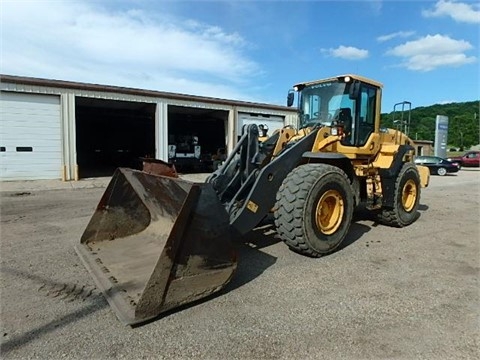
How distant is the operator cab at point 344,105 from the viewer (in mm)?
5891

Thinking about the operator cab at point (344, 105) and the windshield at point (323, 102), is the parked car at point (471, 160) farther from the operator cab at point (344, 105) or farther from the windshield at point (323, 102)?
the windshield at point (323, 102)

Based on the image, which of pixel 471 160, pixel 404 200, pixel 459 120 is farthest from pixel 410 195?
pixel 459 120

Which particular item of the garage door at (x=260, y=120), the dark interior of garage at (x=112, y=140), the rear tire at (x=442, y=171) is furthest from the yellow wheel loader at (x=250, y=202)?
the dark interior of garage at (x=112, y=140)

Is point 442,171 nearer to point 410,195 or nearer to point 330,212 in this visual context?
point 410,195

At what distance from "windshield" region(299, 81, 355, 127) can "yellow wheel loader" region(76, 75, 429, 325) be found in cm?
2

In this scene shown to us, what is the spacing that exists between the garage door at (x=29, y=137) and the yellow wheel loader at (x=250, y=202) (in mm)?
10646

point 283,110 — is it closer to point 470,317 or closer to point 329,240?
point 329,240

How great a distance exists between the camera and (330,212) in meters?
5.01

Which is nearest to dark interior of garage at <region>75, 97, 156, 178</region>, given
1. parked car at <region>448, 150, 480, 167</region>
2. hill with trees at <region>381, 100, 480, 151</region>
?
parked car at <region>448, 150, 480, 167</region>

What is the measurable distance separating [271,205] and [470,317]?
7.69 ft

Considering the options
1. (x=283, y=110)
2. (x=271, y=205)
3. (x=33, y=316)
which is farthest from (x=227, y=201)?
(x=283, y=110)

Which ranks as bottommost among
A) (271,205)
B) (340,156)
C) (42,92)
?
(271,205)

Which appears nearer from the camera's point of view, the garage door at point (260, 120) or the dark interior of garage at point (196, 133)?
the garage door at point (260, 120)

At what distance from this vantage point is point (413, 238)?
5.98 meters
